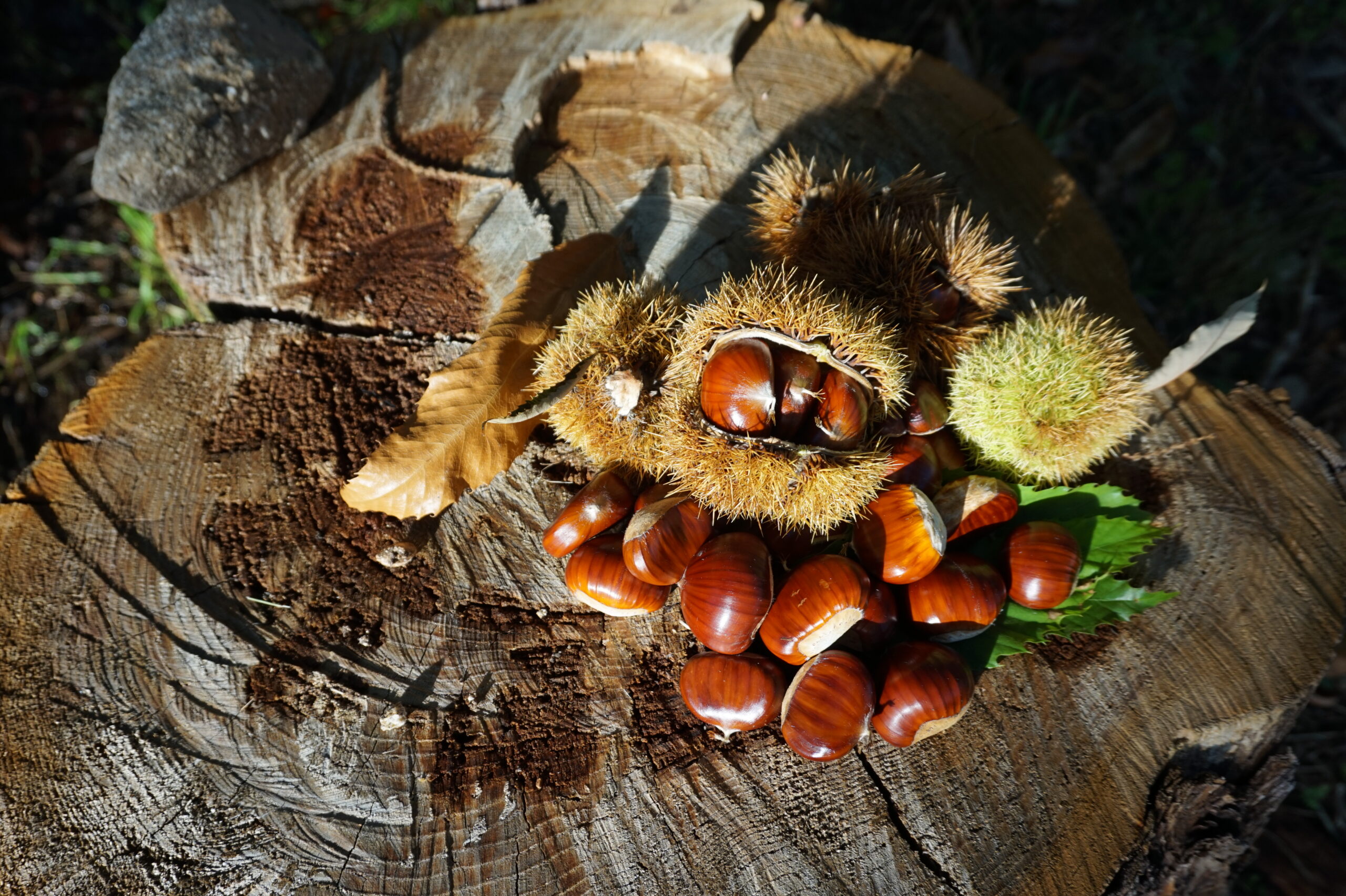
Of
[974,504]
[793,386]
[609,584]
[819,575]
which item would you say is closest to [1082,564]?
[974,504]

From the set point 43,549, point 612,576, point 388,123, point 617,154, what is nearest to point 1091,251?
point 617,154

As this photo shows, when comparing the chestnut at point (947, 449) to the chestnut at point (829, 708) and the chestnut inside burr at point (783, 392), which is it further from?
the chestnut at point (829, 708)

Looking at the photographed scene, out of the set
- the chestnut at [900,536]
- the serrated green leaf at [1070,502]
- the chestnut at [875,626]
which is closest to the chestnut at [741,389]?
the chestnut at [900,536]

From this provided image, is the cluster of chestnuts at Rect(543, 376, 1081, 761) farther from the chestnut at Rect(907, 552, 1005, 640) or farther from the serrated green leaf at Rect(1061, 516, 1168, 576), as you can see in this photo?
the serrated green leaf at Rect(1061, 516, 1168, 576)

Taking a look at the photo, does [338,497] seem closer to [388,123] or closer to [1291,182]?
[388,123]

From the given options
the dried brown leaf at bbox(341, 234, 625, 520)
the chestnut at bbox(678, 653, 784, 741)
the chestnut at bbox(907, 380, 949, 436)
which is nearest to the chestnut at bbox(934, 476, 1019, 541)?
the chestnut at bbox(907, 380, 949, 436)
